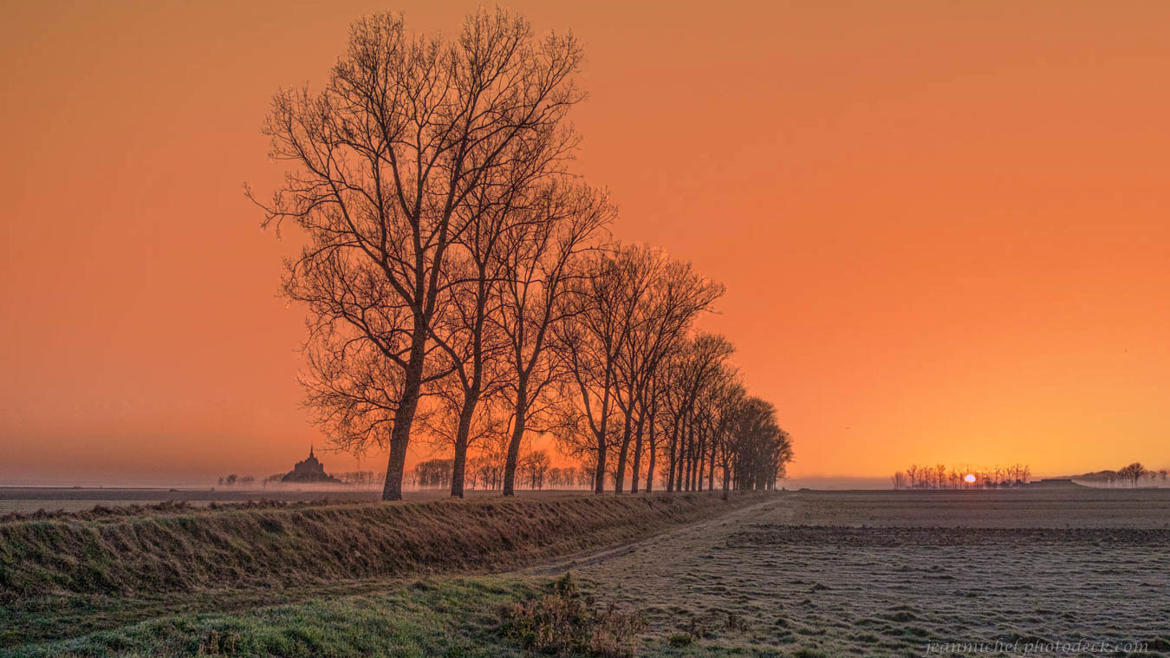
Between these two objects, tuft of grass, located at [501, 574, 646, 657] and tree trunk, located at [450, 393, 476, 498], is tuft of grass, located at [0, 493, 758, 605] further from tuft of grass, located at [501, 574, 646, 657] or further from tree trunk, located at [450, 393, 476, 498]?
tuft of grass, located at [501, 574, 646, 657]

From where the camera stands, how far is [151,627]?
39.2ft

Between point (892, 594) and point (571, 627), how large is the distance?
1145 cm

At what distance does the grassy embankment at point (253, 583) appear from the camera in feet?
41.2

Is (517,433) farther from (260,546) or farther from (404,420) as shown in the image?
(260,546)

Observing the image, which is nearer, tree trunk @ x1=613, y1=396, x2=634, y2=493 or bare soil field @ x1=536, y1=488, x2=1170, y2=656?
bare soil field @ x1=536, y1=488, x2=1170, y2=656

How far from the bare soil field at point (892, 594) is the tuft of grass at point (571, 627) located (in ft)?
2.37

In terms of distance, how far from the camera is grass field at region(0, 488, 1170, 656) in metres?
13.4

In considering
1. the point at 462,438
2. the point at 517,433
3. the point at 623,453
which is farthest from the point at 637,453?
the point at 462,438

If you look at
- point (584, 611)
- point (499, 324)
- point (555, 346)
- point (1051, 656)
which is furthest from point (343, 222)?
point (1051, 656)

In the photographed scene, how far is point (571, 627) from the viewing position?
1571cm

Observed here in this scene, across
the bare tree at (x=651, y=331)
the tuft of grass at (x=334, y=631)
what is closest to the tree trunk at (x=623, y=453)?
the bare tree at (x=651, y=331)

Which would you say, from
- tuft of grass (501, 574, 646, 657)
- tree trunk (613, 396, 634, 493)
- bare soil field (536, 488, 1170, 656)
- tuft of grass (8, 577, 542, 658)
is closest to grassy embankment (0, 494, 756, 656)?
tuft of grass (8, 577, 542, 658)

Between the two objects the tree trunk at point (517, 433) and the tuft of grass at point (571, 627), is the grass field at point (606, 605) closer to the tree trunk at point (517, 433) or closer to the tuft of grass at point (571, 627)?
the tuft of grass at point (571, 627)

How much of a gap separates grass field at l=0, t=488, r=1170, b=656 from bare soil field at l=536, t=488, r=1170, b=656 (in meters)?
0.08
